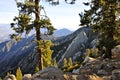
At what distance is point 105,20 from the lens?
40.1 meters

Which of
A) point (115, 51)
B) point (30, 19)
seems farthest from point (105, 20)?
point (30, 19)

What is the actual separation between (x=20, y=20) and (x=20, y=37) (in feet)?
6.55

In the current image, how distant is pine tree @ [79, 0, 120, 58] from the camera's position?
39281mm

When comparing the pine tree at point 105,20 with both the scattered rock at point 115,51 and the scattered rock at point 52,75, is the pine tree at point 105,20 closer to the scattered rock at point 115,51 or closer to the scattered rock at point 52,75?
the scattered rock at point 115,51

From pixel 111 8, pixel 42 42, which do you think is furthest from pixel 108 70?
pixel 111 8

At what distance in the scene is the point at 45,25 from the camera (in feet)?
96.1

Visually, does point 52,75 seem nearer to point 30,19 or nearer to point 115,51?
point 30,19

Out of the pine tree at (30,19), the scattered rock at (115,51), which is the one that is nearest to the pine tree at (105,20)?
the scattered rock at (115,51)

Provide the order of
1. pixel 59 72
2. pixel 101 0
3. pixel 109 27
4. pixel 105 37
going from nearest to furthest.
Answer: pixel 59 72 → pixel 101 0 → pixel 109 27 → pixel 105 37

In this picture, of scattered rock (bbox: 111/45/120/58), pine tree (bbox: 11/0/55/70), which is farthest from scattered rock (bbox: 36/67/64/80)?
scattered rock (bbox: 111/45/120/58)

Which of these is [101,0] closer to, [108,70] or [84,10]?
[84,10]

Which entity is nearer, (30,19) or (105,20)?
(30,19)

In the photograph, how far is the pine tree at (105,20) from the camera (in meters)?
39.3

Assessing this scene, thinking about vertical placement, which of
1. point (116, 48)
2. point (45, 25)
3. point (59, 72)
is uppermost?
point (45, 25)
